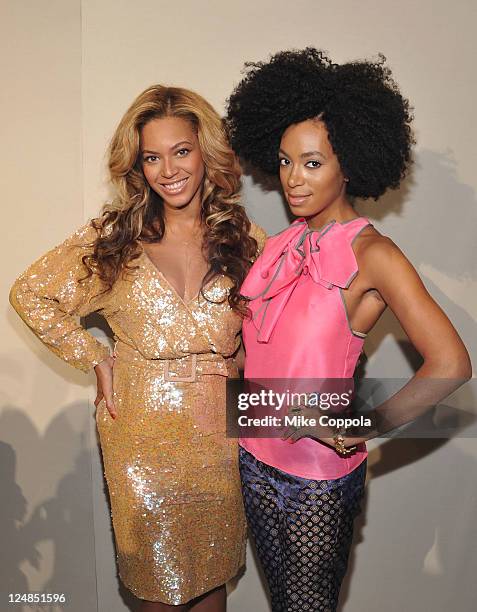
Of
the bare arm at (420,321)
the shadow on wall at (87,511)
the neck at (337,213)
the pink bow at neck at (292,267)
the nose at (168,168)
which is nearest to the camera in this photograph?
the bare arm at (420,321)

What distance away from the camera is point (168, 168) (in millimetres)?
2309

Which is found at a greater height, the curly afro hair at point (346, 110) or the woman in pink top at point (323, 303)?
the curly afro hair at point (346, 110)

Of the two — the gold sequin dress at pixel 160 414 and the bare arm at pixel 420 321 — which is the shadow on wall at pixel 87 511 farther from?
the bare arm at pixel 420 321

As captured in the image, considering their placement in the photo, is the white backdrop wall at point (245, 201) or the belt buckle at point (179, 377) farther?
the white backdrop wall at point (245, 201)

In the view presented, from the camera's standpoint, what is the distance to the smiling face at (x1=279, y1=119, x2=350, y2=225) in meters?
2.12

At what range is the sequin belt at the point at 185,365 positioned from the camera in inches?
Answer: 92.3

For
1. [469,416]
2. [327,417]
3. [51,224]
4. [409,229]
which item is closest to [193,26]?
[51,224]

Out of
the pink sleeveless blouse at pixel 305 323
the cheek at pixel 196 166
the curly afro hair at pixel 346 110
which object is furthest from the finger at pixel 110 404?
the curly afro hair at pixel 346 110

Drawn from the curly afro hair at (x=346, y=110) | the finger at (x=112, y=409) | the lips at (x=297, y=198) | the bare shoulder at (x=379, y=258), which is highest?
the curly afro hair at (x=346, y=110)

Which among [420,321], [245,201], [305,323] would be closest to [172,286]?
[305,323]

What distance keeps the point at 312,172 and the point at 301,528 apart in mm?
1055

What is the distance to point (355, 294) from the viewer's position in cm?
206

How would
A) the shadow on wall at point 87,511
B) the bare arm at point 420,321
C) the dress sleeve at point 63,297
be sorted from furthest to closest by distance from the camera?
the shadow on wall at point 87,511, the dress sleeve at point 63,297, the bare arm at point 420,321

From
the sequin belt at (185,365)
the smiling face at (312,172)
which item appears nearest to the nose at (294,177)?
the smiling face at (312,172)
